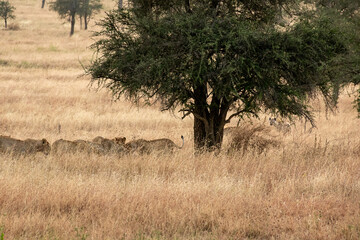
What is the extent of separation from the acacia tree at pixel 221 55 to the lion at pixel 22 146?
6.33ft

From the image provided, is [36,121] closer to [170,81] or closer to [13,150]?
[13,150]

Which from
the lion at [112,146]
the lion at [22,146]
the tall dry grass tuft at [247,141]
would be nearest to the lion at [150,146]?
the lion at [112,146]

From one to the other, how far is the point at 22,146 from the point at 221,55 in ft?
15.4

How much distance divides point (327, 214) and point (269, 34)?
4.76 metres

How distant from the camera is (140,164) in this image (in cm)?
938

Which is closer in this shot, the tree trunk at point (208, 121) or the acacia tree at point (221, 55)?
the acacia tree at point (221, 55)

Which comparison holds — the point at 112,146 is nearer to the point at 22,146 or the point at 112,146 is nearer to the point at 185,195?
the point at 22,146

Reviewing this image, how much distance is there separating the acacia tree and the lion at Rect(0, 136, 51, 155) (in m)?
1.93

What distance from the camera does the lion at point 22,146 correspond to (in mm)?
10508

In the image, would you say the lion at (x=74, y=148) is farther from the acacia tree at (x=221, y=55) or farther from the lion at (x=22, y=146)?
the acacia tree at (x=221, y=55)

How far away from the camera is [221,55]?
33.1ft

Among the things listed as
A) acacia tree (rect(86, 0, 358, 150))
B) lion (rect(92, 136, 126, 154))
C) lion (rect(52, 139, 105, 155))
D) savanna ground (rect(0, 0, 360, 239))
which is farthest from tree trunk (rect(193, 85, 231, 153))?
lion (rect(52, 139, 105, 155))

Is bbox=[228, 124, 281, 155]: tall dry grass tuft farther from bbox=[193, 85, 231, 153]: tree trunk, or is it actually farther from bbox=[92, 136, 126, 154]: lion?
bbox=[92, 136, 126, 154]: lion

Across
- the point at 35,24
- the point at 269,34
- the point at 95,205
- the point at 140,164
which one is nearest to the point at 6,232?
the point at 95,205
